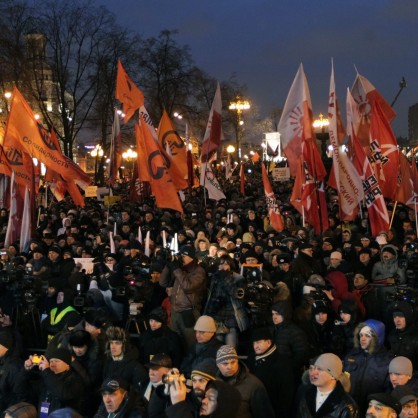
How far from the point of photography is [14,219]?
1417 centimetres

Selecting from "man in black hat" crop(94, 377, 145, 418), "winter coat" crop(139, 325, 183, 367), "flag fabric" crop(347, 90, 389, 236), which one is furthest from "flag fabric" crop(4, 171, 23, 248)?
"man in black hat" crop(94, 377, 145, 418)

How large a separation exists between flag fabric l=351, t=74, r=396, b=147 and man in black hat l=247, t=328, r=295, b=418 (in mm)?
9446

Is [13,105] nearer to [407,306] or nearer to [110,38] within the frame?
[407,306]

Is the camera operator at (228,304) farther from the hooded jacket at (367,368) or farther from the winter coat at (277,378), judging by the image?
the hooded jacket at (367,368)

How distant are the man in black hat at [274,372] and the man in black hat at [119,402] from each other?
116cm

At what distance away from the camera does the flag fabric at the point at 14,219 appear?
14.0 m

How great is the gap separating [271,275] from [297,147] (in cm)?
508

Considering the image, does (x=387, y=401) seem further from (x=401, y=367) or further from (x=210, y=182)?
(x=210, y=182)

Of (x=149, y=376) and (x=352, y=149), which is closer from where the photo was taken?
(x=149, y=376)

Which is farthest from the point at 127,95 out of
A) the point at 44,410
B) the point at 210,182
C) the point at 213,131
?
the point at 44,410

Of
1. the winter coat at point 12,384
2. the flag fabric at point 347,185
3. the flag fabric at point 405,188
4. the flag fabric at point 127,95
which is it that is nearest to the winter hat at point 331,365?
the winter coat at point 12,384

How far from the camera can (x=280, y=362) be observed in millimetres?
5750

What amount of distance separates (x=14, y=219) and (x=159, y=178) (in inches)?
123

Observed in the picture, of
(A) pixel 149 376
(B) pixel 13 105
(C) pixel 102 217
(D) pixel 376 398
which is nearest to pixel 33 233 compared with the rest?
(B) pixel 13 105
